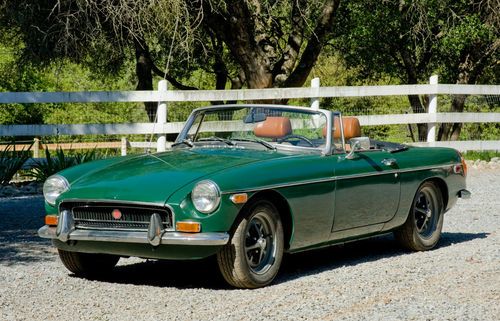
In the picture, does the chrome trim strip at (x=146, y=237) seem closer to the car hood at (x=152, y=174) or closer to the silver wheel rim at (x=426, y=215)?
the car hood at (x=152, y=174)

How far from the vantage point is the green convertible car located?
7.46m

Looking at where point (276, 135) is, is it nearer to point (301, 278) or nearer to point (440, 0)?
point (301, 278)

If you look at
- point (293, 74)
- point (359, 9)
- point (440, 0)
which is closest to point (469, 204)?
point (293, 74)

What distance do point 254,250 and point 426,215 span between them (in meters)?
2.55

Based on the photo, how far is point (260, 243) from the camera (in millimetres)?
7785

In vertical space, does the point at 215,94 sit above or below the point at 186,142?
above

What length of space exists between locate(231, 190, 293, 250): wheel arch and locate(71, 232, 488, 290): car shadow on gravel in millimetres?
369

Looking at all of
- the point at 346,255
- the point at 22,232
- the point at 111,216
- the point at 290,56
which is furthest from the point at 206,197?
the point at 290,56

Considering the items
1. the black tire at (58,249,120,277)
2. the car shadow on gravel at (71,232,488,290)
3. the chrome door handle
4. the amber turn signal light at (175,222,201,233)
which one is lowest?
the car shadow on gravel at (71,232,488,290)

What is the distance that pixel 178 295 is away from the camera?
24.5 ft

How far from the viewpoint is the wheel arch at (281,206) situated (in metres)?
7.68

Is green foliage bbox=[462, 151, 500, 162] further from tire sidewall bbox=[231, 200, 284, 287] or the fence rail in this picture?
tire sidewall bbox=[231, 200, 284, 287]

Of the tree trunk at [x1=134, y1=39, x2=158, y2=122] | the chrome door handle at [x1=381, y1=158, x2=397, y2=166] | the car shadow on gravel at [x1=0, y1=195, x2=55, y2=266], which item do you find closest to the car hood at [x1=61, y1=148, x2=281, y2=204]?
the chrome door handle at [x1=381, y1=158, x2=397, y2=166]

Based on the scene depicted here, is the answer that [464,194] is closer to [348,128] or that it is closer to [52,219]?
[348,128]
